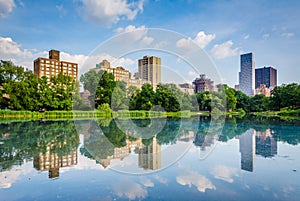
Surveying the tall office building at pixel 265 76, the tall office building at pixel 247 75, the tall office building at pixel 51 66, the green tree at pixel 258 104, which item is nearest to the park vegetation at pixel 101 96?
the green tree at pixel 258 104

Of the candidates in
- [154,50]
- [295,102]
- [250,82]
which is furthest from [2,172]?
[250,82]

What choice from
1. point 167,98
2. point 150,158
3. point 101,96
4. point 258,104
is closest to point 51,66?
point 101,96

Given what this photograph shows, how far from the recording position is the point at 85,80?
34.7 m

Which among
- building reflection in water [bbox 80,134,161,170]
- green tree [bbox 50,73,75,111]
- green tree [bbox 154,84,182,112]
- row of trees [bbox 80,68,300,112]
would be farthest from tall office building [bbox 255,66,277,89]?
building reflection in water [bbox 80,134,161,170]

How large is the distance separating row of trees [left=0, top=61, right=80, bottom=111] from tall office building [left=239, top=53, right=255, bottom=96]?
10685 centimetres

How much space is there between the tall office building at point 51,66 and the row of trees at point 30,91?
3767 centimetres

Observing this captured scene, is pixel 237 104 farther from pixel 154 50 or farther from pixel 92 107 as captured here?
pixel 154 50

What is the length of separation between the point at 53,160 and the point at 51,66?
71.5m

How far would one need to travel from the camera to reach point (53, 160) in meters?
5.69

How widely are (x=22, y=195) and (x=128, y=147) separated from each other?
14.4 feet

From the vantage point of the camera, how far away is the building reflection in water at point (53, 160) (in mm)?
4988

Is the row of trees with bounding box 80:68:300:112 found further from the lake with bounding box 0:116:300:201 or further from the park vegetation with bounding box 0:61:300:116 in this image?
the lake with bounding box 0:116:300:201

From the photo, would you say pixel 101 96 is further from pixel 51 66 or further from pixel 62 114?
pixel 51 66

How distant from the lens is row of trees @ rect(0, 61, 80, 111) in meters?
28.2
